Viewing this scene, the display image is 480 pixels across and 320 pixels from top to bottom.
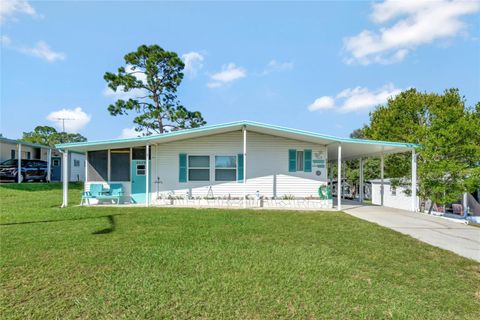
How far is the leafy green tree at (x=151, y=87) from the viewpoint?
21609 mm

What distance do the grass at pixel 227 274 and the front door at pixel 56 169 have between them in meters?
17.3

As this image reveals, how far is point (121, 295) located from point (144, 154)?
29.5 ft

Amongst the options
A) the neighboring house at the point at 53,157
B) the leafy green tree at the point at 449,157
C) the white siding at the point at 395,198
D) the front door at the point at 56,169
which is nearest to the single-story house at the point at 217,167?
the leafy green tree at the point at 449,157

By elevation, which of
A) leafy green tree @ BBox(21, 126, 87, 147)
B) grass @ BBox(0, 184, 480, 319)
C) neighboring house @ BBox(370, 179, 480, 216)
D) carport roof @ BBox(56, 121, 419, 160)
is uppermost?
leafy green tree @ BBox(21, 126, 87, 147)

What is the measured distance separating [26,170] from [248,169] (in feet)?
49.3

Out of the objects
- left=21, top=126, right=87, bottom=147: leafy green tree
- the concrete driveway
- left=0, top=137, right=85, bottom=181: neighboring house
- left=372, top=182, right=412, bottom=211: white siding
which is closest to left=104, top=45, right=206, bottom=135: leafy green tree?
left=0, top=137, right=85, bottom=181: neighboring house

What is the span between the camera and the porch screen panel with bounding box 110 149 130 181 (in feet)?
38.1

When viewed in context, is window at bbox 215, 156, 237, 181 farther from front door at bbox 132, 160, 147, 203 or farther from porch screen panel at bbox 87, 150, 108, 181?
porch screen panel at bbox 87, 150, 108, 181

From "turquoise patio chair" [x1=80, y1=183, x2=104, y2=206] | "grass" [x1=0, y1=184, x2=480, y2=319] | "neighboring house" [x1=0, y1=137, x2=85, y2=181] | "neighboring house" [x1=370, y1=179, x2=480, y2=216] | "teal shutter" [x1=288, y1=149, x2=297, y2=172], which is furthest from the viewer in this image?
"neighboring house" [x1=0, y1=137, x2=85, y2=181]

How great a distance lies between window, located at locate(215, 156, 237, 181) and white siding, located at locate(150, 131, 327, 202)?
0.55ft

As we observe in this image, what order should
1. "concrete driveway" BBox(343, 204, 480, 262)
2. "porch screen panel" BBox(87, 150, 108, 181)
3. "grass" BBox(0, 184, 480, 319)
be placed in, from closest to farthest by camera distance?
"grass" BBox(0, 184, 480, 319) < "concrete driveway" BBox(343, 204, 480, 262) < "porch screen panel" BBox(87, 150, 108, 181)

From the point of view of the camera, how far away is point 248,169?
1171cm

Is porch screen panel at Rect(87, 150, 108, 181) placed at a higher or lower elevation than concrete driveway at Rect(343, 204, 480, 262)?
higher

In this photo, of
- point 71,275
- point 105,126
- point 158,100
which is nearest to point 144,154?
point 71,275
